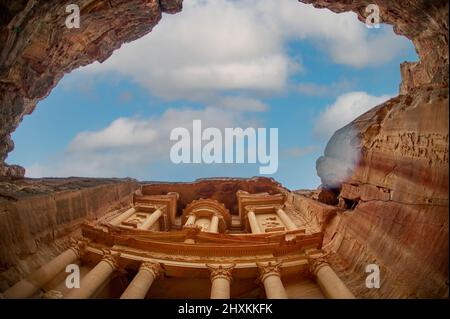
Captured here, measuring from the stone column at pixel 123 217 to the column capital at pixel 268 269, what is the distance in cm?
939

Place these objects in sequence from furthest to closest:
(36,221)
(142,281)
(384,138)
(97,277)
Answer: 1. (36,221)
2. (384,138)
3. (142,281)
4. (97,277)

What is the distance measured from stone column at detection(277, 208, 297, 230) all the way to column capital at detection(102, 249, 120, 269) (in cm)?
975

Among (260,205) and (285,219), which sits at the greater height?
(260,205)

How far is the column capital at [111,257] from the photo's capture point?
13.0 m

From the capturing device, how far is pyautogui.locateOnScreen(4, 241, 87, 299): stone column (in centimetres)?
995

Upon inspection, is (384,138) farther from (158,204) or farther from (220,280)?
(158,204)

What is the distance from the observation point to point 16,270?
10.9m

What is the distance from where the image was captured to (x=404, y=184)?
35.1 ft

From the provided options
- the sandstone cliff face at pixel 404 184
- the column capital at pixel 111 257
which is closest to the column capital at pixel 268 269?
the sandstone cliff face at pixel 404 184

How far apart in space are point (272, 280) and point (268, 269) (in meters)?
0.66

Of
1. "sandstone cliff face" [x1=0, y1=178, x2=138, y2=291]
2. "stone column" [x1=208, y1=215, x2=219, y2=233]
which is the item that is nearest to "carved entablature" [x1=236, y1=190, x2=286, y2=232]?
"stone column" [x1=208, y1=215, x2=219, y2=233]

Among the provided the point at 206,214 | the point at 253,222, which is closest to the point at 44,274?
the point at 206,214
